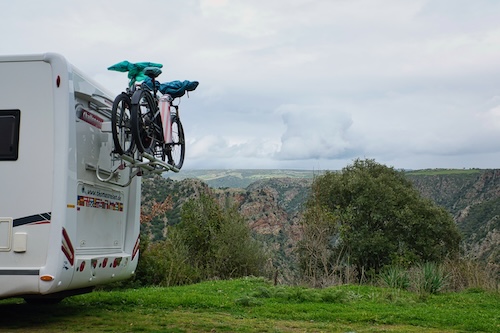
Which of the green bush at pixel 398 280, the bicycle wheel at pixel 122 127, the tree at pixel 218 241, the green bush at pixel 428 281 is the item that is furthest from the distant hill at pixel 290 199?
the bicycle wheel at pixel 122 127

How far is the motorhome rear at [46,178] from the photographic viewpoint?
6.88 meters

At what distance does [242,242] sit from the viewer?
23.7m

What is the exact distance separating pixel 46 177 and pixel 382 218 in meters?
29.6

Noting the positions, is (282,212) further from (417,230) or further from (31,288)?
(31,288)

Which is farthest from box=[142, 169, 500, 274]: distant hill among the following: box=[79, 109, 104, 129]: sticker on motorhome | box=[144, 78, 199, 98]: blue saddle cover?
box=[79, 109, 104, 129]: sticker on motorhome

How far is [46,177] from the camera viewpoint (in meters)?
7.05

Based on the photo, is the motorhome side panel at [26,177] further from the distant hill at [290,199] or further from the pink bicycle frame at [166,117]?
the distant hill at [290,199]

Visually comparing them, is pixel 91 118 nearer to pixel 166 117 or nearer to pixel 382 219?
pixel 166 117

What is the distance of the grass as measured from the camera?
839 cm

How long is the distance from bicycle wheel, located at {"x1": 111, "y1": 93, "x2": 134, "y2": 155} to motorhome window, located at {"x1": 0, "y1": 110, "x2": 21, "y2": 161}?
115cm

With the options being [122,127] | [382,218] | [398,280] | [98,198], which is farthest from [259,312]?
[382,218]

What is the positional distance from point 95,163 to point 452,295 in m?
8.58

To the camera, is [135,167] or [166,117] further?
[166,117]

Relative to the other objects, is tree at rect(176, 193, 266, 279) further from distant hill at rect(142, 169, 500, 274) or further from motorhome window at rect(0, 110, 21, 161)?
motorhome window at rect(0, 110, 21, 161)
